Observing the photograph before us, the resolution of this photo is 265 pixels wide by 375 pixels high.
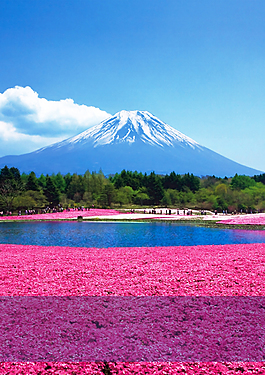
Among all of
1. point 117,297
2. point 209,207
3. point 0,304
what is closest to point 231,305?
point 117,297

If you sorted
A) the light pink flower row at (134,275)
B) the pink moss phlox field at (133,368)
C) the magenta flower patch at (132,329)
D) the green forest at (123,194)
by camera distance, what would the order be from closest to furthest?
1. the pink moss phlox field at (133,368)
2. the magenta flower patch at (132,329)
3. the light pink flower row at (134,275)
4. the green forest at (123,194)

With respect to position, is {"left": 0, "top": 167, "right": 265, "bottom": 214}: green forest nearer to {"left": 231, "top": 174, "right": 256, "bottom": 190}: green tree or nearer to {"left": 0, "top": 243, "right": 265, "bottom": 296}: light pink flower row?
{"left": 231, "top": 174, "right": 256, "bottom": 190}: green tree

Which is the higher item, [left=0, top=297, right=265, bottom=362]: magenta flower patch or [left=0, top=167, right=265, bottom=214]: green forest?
[left=0, top=167, right=265, bottom=214]: green forest

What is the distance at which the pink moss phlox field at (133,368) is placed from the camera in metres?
3.73

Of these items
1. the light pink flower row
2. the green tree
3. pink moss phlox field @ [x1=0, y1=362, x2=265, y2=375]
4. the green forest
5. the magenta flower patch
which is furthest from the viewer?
the green tree

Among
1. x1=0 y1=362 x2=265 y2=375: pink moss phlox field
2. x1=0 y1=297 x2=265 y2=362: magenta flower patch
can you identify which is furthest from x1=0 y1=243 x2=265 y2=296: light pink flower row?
x1=0 y1=362 x2=265 y2=375: pink moss phlox field

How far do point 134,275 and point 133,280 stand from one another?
57 cm

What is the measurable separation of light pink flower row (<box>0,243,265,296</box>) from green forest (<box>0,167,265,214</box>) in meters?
39.6

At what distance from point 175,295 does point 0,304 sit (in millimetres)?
3885

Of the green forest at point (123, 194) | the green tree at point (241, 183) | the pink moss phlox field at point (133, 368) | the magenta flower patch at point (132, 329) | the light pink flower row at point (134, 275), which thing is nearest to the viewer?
the pink moss phlox field at point (133, 368)

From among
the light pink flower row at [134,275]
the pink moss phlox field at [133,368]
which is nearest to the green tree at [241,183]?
the light pink flower row at [134,275]

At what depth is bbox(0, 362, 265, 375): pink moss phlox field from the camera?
373cm

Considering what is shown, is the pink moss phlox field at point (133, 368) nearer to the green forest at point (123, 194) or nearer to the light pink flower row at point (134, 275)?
the light pink flower row at point (134, 275)

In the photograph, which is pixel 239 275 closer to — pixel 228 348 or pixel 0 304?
pixel 228 348
